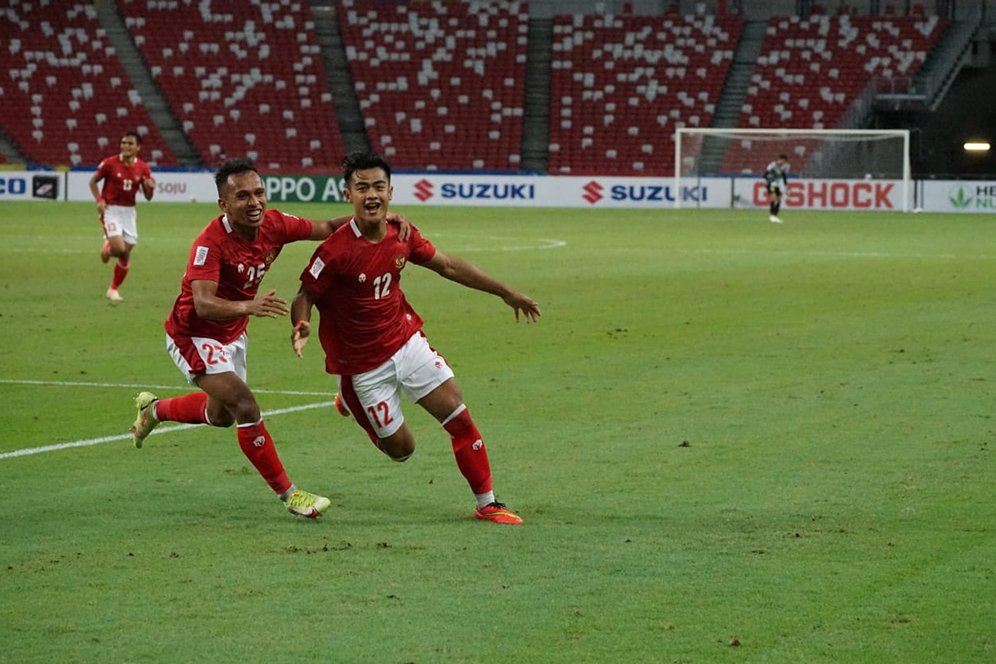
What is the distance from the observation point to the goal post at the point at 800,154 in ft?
156

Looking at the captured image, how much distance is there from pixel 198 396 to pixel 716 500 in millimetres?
2825

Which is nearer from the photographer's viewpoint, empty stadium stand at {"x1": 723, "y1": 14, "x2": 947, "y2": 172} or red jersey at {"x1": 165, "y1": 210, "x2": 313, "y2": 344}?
red jersey at {"x1": 165, "y1": 210, "x2": 313, "y2": 344}

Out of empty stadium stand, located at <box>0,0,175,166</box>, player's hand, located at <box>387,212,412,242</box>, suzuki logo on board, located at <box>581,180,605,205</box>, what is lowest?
suzuki logo on board, located at <box>581,180,605,205</box>

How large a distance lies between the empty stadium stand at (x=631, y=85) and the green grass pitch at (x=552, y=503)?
121 feet

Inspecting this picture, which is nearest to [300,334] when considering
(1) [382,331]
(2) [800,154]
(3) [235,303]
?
(3) [235,303]

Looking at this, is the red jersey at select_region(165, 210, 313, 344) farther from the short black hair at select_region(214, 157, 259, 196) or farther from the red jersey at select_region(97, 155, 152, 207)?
the red jersey at select_region(97, 155, 152, 207)

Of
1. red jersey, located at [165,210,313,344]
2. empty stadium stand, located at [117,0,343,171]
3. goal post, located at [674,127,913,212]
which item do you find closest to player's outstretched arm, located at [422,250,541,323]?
red jersey, located at [165,210,313,344]

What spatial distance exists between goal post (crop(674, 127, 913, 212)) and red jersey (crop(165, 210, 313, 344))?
131 ft

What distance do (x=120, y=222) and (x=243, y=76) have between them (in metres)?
38.6

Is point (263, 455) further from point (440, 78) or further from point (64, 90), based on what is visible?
point (64, 90)

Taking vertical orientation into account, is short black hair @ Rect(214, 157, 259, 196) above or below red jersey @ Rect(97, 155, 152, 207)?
above

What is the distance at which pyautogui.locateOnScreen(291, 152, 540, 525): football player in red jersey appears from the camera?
27.0 ft

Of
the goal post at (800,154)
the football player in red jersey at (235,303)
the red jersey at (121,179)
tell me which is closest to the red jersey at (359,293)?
the football player in red jersey at (235,303)

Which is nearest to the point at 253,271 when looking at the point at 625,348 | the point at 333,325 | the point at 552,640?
the point at 333,325
